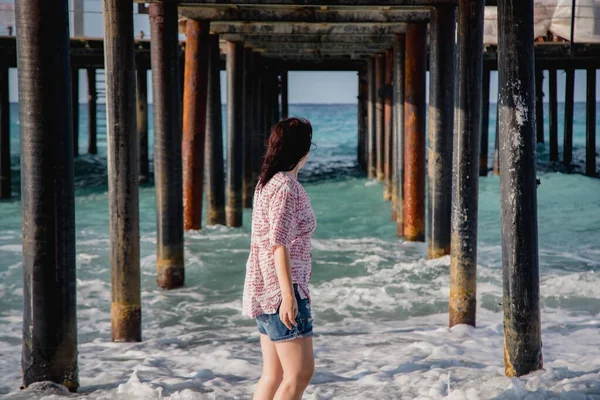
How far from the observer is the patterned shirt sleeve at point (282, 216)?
2.76 meters

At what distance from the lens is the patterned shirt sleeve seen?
9.07 feet

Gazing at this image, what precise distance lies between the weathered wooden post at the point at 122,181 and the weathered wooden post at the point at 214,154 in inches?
206

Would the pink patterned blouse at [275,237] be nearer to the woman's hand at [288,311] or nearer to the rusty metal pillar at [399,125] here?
the woman's hand at [288,311]

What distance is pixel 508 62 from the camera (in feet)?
12.3

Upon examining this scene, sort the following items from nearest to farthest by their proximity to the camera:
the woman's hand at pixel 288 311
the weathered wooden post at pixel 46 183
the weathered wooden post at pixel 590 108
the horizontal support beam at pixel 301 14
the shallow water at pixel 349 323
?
the woman's hand at pixel 288 311, the weathered wooden post at pixel 46 183, the shallow water at pixel 349 323, the horizontal support beam at pixel 301 14, the weathered wooden post at pixel 590 108

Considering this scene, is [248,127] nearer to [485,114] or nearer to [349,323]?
[485,114]

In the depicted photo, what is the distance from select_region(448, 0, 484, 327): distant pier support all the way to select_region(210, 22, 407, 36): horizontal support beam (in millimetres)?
4799

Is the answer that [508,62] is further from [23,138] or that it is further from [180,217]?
[180,217]

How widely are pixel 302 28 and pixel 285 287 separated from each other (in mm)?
7710

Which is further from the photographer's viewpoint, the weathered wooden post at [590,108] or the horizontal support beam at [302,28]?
the weathered wooden post at [590,108]

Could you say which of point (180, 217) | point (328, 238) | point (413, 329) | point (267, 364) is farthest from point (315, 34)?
point (267, 364)

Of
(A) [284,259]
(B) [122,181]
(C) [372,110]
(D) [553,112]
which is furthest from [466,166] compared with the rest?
(D) [553,112]

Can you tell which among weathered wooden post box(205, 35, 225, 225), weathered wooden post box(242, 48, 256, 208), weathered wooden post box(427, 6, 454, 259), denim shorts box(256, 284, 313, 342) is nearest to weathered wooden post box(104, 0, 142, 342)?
denim shorts box(256, 284, 313, 342)

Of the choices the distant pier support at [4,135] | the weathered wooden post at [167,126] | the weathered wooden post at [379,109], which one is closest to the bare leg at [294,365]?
the weathered wooden post at [167,126]
